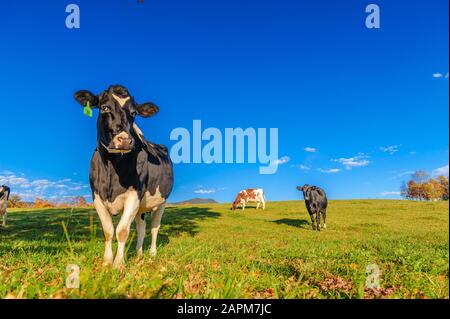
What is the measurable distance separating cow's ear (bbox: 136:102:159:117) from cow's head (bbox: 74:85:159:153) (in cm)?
28

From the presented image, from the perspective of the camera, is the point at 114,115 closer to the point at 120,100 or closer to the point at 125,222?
the point at 120,100

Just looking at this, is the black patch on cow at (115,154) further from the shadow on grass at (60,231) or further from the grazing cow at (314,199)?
the grazing cow at (314,199)

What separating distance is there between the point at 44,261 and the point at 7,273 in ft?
4.51

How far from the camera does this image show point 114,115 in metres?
5.37

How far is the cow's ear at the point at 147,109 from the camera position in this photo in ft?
20.1

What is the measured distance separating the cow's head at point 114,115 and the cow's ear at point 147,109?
28 centimetres

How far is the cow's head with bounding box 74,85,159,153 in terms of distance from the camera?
512 centimetres

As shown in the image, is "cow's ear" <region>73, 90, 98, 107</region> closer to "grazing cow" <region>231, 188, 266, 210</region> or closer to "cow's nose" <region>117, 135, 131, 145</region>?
"cow's nose" <region>117, 135, 131, 145</region>

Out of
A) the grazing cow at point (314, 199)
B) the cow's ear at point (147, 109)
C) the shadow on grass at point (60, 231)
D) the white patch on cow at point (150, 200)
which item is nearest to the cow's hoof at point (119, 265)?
the shadow on grass at point (60, 231)
